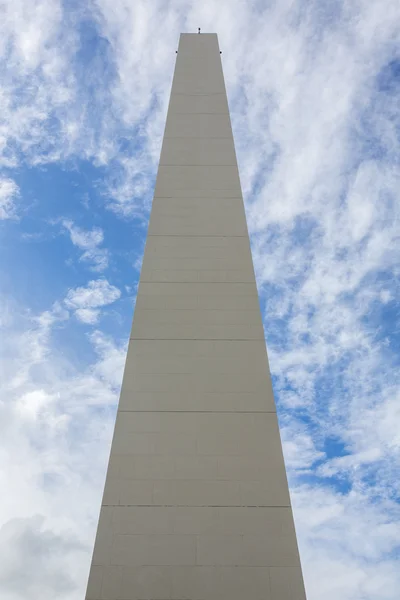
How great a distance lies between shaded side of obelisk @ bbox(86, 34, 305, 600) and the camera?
6.38 m

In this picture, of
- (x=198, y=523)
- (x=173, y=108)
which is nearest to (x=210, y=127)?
(x=173, y=108)

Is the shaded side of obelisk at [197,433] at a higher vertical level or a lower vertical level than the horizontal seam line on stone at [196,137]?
lower

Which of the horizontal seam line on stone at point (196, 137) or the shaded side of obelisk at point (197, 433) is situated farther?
the horizontal seam line on stone at point (196, 137)

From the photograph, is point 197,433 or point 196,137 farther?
point 196,137

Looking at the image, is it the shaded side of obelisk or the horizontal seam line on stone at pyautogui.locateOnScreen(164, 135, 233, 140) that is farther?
the horizontal seam line on stone at pyautogui.locateOnScreen(164, 135, 233, 140)

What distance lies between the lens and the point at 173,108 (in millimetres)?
12555

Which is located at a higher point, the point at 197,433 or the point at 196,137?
the point at 196,137

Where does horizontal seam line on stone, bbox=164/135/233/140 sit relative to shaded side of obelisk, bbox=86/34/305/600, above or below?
above

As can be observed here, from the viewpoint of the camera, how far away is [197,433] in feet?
24.6

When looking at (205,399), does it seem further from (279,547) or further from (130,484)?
(279,547)

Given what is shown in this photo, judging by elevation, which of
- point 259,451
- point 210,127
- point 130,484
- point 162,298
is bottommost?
point 130,484

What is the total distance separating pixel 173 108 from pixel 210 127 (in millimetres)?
1310

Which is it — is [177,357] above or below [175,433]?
above

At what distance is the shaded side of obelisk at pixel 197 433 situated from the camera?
6.38 metres
